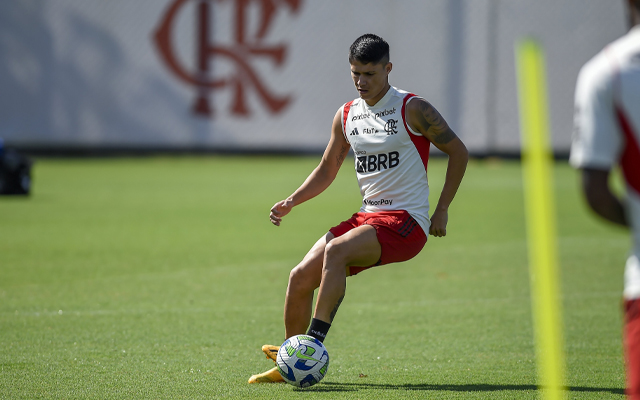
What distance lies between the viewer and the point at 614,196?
2.44 metres

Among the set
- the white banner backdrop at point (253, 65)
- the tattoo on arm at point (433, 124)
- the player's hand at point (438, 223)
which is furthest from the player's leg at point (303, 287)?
the white banner backdrop at point (253, 65)

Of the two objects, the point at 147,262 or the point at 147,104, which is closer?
the point at 147,262

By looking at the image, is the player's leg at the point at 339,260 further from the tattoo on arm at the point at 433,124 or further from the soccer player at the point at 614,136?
the soccer player at the point at 614,136

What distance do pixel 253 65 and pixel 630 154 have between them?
85.9 ft

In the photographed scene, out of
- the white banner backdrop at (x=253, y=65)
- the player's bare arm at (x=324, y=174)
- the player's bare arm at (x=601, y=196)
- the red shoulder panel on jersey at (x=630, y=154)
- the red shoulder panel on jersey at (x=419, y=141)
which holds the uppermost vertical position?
the red shoulder panel on jersey at (x=630, y=154)

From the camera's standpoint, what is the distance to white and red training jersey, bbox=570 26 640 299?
7.81 ft

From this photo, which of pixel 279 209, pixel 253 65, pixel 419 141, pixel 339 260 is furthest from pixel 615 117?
pixel 253 65

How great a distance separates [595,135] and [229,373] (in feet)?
10.6

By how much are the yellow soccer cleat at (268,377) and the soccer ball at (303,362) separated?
0.18 meters

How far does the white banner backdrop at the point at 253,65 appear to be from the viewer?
27.4 m

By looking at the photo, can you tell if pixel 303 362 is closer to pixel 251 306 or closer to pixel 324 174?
pixel 324 174

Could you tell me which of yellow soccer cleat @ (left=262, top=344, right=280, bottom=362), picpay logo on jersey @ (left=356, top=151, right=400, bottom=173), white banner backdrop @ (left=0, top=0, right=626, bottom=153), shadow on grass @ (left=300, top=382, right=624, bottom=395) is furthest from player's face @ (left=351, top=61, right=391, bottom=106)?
white banner backdrop @ (left=0, top=0, right=626, bottom=153)

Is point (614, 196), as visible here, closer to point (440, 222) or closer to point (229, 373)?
point (440, 222)

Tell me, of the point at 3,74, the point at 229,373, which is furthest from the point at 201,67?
the point at 229,373
